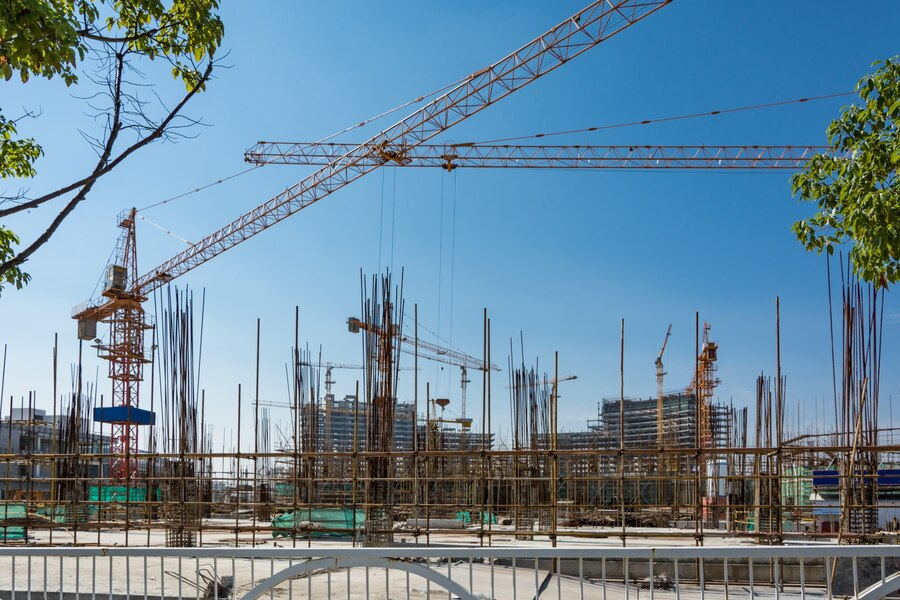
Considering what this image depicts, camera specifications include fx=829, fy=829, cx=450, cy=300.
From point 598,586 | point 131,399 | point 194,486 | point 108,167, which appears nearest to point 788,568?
point 598,586

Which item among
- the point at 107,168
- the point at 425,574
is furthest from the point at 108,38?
the point at 425,574

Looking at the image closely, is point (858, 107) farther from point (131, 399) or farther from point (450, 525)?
point (131, 399)

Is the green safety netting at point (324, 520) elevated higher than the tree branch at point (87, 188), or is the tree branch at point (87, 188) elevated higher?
the tree branch at point (87, 188)

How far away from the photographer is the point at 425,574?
516 centimetres

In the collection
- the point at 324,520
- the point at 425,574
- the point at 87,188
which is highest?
the point at 87,188

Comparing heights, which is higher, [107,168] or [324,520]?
[107,168]

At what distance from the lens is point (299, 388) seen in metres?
16.4

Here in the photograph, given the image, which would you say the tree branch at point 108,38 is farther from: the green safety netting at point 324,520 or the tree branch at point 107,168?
the green safety netting at point 324,520

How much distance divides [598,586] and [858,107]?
22.4 ft

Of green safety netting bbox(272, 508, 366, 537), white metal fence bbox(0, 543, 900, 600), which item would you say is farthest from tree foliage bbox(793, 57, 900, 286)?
green safety netting bbox(272, 508, 366, 537)

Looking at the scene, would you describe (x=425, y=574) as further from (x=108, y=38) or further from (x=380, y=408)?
(x=380, y=408)

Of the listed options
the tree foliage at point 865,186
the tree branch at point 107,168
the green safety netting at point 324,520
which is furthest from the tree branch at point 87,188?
the green safety netting at point 324,520

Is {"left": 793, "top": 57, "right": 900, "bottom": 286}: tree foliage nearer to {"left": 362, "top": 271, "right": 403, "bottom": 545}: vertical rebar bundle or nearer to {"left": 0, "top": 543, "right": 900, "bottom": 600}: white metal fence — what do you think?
{"left": 0, "top": 543, "right": 900, "bottom": 600}: white metal fence

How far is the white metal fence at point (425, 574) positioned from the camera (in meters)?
5.11
